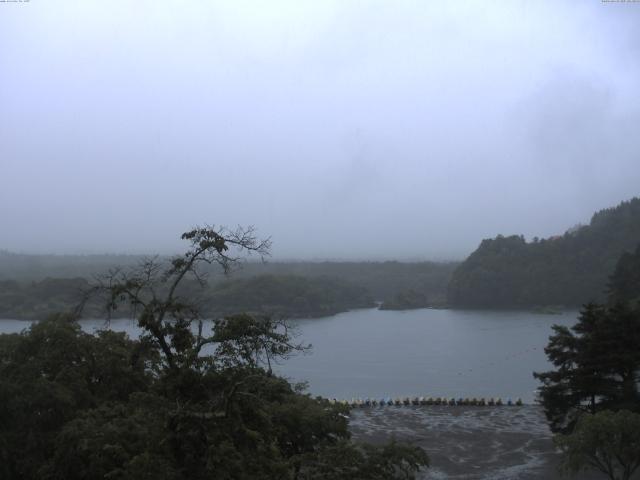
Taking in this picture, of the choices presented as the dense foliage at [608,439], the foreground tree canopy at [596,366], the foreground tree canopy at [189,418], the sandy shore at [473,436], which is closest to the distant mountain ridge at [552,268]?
the sandy shore at [473,436]

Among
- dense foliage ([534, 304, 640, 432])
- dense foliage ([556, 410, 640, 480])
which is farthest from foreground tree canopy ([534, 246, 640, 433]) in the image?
dense foliage ([556, 410, 640, 480])

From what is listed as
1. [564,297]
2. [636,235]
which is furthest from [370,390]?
[636,235]

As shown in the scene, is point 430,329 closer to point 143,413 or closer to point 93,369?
point 93,369

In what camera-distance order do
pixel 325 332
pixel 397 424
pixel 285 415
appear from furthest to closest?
1. pixel 325 332
2. pixel 397 424
3. pixel 285 415

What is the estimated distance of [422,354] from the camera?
117 ft

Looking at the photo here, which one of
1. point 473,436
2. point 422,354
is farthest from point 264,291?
point 473,436

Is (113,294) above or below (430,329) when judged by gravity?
above

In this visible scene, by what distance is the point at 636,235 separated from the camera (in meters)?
59.2

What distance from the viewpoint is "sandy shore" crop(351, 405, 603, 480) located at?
1268cm

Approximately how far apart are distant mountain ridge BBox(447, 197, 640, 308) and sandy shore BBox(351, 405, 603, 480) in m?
42.0

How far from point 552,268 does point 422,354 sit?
30.2m

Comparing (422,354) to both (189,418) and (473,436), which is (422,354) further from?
(189,418)

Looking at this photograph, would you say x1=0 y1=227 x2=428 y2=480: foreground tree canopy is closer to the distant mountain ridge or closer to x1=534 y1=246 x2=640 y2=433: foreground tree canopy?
x1=534 y1=246 x2=640 y2=433: foreground tree canopy

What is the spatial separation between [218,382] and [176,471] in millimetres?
827
